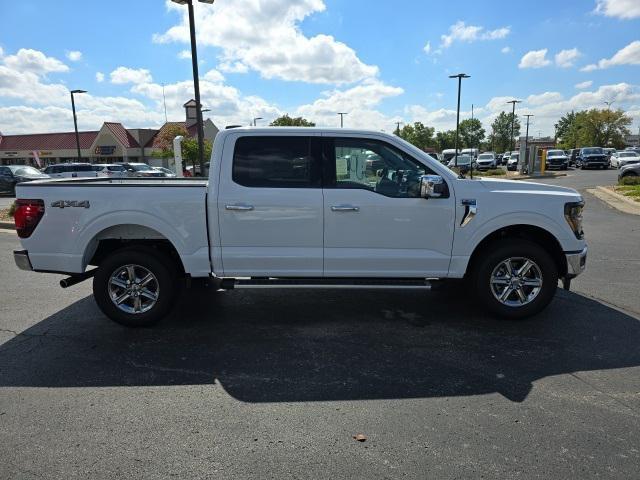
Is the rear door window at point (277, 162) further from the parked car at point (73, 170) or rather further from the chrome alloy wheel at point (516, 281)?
the parked car at point (73, 170)

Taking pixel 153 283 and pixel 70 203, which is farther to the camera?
pixel 153 283

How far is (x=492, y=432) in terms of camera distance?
308 centimetres

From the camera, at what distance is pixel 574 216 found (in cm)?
488

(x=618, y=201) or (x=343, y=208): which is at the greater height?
(x=343, y=208)

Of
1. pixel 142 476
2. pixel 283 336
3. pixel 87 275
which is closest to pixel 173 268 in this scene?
pixel 87 275

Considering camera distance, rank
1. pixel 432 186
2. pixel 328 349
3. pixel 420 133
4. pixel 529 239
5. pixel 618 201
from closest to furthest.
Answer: pixel 328 349
pixel 432 186
pixel 529 239
pixel 618 201
pixel 420 133

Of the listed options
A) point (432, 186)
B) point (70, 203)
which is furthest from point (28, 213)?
point (432, 186)

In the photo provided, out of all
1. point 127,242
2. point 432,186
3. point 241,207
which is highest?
point 432,186

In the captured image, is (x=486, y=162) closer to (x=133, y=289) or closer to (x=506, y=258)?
(x=506, y=258)

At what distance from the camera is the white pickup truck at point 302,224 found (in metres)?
4.71

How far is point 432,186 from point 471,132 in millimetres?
111644

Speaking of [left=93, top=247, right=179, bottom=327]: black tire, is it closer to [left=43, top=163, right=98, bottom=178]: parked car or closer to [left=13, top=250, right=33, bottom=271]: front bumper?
[left=13, top=250, right=33, bottom=271]: front bumper

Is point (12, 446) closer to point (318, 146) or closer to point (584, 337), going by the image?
point (318, 146)

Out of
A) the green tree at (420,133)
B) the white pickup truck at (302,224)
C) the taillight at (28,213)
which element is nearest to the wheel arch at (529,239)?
the white pickup truck at (302,224)
